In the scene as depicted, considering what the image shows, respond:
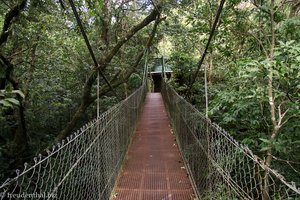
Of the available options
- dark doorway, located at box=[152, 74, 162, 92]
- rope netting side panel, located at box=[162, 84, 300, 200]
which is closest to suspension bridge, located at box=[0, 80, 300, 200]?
rope netting side panel, located at box=[162, 84, 300, 200]

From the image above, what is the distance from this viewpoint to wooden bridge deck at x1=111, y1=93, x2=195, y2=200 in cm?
314

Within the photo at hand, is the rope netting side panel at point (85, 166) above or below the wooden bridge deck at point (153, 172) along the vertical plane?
above

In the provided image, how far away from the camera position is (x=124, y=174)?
147 inches

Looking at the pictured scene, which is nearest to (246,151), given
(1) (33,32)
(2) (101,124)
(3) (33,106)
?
(2) (101,124)

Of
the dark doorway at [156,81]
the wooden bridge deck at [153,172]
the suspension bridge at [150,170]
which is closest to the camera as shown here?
the suspension bridge at [150,170]

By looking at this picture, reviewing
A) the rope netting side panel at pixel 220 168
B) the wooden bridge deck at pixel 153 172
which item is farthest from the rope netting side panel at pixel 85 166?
the rope netting side panel at pixel 220 168

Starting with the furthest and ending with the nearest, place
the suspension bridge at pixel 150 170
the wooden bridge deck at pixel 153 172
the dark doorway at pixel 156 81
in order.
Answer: the dark doorway at pixel 156 81, the wooden bridge deck at pixel 153 172, the suspension bridge at pixel 150 170

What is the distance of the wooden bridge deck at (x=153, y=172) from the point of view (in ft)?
10.3

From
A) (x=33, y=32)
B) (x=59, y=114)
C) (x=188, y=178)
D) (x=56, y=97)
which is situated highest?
(x=33, y=32)

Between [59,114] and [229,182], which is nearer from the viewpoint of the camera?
[229,182]

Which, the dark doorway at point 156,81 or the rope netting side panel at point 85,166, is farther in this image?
the dark doorway at point 156,81

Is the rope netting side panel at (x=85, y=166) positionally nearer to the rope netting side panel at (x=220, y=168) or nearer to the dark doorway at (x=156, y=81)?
the rope netting side panel at (x=220, y=168)

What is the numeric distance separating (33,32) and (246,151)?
349cm

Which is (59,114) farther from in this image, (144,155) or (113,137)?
(113,137)
